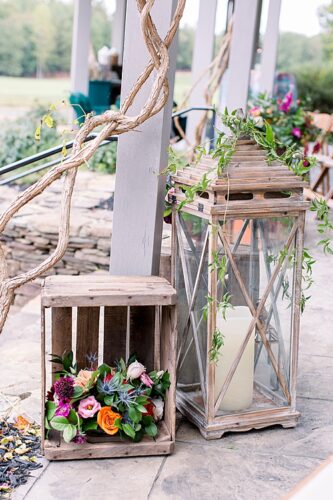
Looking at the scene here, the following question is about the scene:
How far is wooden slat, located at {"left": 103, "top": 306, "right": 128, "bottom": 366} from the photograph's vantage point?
8.12ft

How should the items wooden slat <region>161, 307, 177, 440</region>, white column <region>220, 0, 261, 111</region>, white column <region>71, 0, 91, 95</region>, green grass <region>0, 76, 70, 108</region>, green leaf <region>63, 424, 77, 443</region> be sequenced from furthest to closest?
green grass <region>0, 76, 70, 108</region> → white column <region>71, 0, 91, 95</region> → white column <region>220, 0, 261, 111</region> → wooden slat <region>161, 307, 177, 440</region> → green leaf <region>63, 424, 77, 443</region>

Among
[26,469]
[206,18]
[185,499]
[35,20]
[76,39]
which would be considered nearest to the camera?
[185,499]

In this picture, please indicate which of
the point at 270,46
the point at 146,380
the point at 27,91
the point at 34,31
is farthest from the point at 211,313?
the point at 34,31

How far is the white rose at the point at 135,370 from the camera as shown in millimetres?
2322

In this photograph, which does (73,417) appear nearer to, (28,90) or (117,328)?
(117,328)

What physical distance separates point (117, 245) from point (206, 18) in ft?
A: 14.0

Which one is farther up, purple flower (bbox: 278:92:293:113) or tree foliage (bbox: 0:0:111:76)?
tree foliage (bbox: 0:0:111:76)

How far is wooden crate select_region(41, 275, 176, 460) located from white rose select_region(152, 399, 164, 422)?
2 cm

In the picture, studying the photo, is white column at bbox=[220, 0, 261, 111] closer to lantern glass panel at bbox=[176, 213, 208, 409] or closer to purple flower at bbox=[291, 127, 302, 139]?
purple flower at bbox=[291, 127, 302, 139]

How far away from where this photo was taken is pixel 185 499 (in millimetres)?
2031

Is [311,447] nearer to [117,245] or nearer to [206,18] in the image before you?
[117,245]

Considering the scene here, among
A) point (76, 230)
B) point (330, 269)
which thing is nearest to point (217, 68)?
point (76, 230)

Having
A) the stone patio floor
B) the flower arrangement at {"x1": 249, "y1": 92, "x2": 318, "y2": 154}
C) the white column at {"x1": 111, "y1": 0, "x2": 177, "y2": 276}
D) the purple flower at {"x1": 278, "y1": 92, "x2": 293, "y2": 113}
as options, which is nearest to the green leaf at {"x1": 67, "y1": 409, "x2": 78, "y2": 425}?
the stone patio floor

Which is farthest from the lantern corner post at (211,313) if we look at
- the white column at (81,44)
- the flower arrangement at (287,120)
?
the white column at (81,44)
